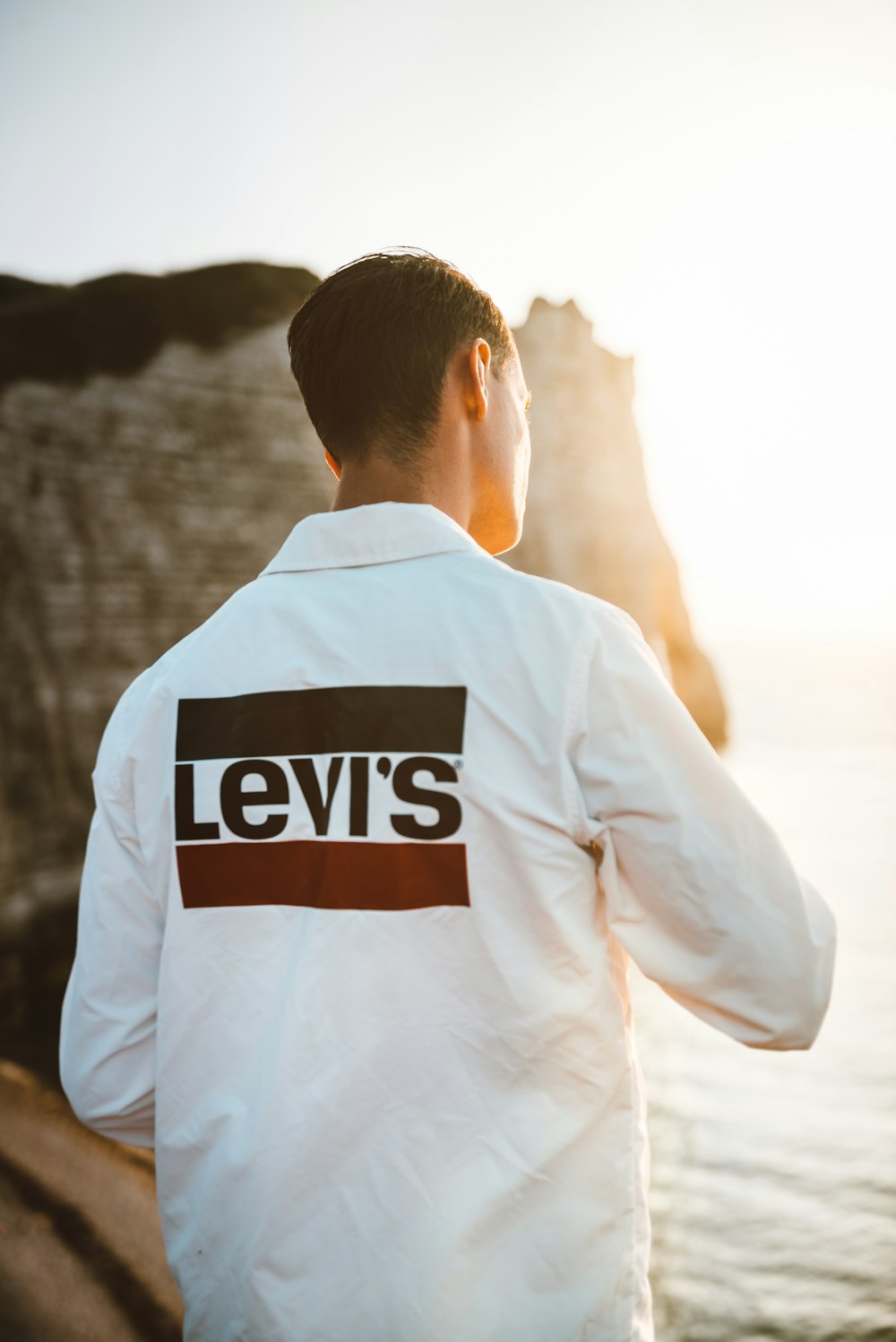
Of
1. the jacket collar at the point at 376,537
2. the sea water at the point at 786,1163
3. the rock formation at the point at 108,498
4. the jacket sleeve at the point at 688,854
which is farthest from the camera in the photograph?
the rock formation at the point at 108,498

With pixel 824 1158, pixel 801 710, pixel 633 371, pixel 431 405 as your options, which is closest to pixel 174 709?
pixel 431 405

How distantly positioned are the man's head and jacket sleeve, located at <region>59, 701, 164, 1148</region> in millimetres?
422

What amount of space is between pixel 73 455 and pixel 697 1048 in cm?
774

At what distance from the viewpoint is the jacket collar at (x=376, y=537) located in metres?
0.86

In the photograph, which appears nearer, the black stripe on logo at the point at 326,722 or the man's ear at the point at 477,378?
the black stripe on logo at the point at 326,722

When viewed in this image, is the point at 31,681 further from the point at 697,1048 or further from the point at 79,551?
the point at 697,1048

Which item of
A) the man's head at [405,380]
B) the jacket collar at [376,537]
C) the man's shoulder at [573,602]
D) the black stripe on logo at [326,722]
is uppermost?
the man's head at [405,380]

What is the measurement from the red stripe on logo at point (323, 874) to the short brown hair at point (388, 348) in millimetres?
437

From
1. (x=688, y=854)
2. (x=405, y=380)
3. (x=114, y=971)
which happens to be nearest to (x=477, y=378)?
(x=405, y=380)

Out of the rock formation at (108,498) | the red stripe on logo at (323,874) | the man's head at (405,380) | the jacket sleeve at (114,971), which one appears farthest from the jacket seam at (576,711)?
A: the rock formation at (108,498)

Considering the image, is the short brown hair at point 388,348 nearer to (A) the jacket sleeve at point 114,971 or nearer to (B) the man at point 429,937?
(B) the man at point 429,937

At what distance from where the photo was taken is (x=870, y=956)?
696 centimetres

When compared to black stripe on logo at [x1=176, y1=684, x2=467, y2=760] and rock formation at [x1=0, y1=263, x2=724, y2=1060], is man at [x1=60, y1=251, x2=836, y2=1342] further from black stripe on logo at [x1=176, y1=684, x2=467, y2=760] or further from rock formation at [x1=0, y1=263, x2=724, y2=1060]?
rock formation at [x1=0, y1=263, x2=724, y2=1060]

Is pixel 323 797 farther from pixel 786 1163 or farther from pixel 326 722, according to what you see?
pixel 786 1163
